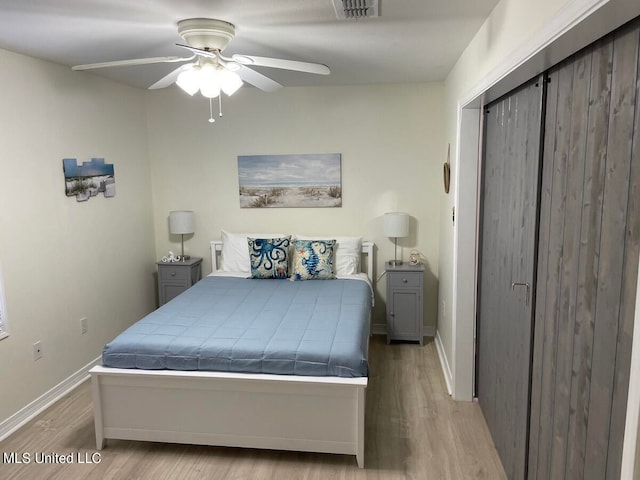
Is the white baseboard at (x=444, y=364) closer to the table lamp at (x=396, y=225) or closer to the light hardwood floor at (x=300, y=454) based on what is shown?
the light hardwood floor at (x=300, y=454)

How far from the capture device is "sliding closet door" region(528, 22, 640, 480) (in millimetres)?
1323

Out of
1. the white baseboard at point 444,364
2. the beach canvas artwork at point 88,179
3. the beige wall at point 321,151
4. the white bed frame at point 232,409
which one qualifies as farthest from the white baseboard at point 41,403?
the white baseboard at point 444,364

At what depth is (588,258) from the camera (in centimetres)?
155

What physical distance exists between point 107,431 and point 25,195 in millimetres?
1612

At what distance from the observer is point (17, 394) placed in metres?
3.15

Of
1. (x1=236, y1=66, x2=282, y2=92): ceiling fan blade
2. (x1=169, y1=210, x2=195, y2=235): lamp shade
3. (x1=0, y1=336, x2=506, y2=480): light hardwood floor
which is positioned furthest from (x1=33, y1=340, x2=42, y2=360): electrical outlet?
(x1=236, y1=66, x2=282, y2=92): ceiling fan blade

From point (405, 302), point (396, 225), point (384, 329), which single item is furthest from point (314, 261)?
point (384, 329)

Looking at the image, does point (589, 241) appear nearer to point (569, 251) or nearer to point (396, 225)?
point (569, 251)

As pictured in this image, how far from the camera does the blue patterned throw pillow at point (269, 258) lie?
171 inches

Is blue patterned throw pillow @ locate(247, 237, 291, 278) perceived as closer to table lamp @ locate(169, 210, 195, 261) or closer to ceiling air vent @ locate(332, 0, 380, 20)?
table lamp @ locate(169, 210, 195, 261)

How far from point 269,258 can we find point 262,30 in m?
2.18

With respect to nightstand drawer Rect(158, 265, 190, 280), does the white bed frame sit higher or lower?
lower

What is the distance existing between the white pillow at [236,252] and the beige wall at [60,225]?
2.65 ft

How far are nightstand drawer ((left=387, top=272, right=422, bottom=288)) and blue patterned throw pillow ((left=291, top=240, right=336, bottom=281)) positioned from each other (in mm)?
537
